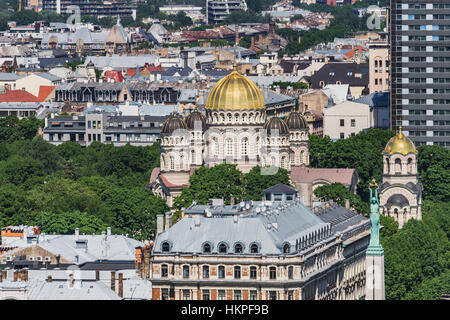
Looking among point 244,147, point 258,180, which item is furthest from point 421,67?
point 258,180

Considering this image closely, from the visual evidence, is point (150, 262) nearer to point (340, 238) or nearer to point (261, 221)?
point (261, 221)

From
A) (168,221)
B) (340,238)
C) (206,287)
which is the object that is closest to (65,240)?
(168,221)

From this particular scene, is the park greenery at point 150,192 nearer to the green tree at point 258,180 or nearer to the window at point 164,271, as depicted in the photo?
the green tree at point 258,180

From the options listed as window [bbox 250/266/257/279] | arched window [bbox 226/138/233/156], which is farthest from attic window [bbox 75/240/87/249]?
arched window [bbox 226/138/233/156]

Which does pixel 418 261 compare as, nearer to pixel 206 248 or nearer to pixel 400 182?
pixel 206 248

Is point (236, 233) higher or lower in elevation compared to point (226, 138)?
lower

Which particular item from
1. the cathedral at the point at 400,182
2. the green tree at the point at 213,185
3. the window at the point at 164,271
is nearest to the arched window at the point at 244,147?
the green tree at the point at 213,185
